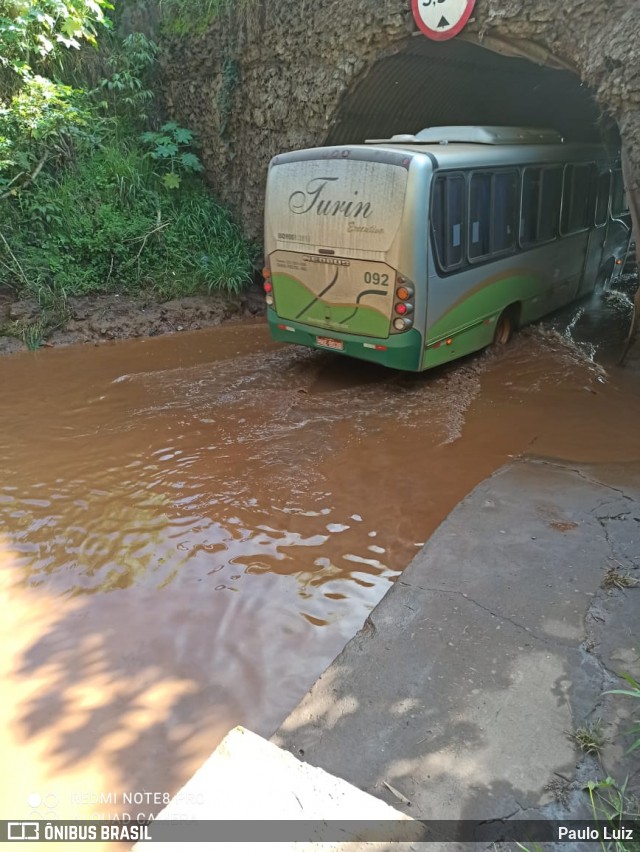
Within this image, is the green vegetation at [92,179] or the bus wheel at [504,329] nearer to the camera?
the bus wheel at [504,329]

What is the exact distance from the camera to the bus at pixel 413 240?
654 cm

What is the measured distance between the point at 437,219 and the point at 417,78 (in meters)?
4.35

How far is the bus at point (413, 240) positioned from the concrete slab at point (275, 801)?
4859 millimetres

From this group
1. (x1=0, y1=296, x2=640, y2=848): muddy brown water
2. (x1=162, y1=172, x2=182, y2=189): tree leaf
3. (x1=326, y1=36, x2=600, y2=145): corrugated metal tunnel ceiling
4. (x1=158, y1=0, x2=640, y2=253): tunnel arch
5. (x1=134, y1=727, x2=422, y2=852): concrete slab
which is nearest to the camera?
(x1=134, y1=727, x2=422, y2=852): concrete slab

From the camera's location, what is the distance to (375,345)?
707 cm

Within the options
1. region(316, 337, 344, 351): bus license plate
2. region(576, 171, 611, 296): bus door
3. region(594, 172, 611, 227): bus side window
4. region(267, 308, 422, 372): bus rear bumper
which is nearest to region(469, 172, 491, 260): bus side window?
region(267, 308, 422, 372): bus rear bumper

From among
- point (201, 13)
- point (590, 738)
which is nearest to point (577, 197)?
point (201, 13)

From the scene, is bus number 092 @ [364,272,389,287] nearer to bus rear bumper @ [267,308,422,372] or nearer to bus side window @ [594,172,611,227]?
bus rear bumper @ [267,308,422,372]

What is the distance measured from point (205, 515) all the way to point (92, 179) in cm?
779

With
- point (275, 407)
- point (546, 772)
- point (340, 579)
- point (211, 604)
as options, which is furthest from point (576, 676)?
point (275, 407)

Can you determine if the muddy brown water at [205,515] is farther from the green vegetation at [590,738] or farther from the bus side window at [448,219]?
the bus side window at [448,219]

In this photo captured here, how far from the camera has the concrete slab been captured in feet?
8.39

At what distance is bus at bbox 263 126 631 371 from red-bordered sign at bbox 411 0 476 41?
1158 millimetres

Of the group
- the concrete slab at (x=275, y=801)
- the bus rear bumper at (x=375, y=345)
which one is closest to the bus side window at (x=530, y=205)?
the bus rear bumper at (x=375, y=345)
